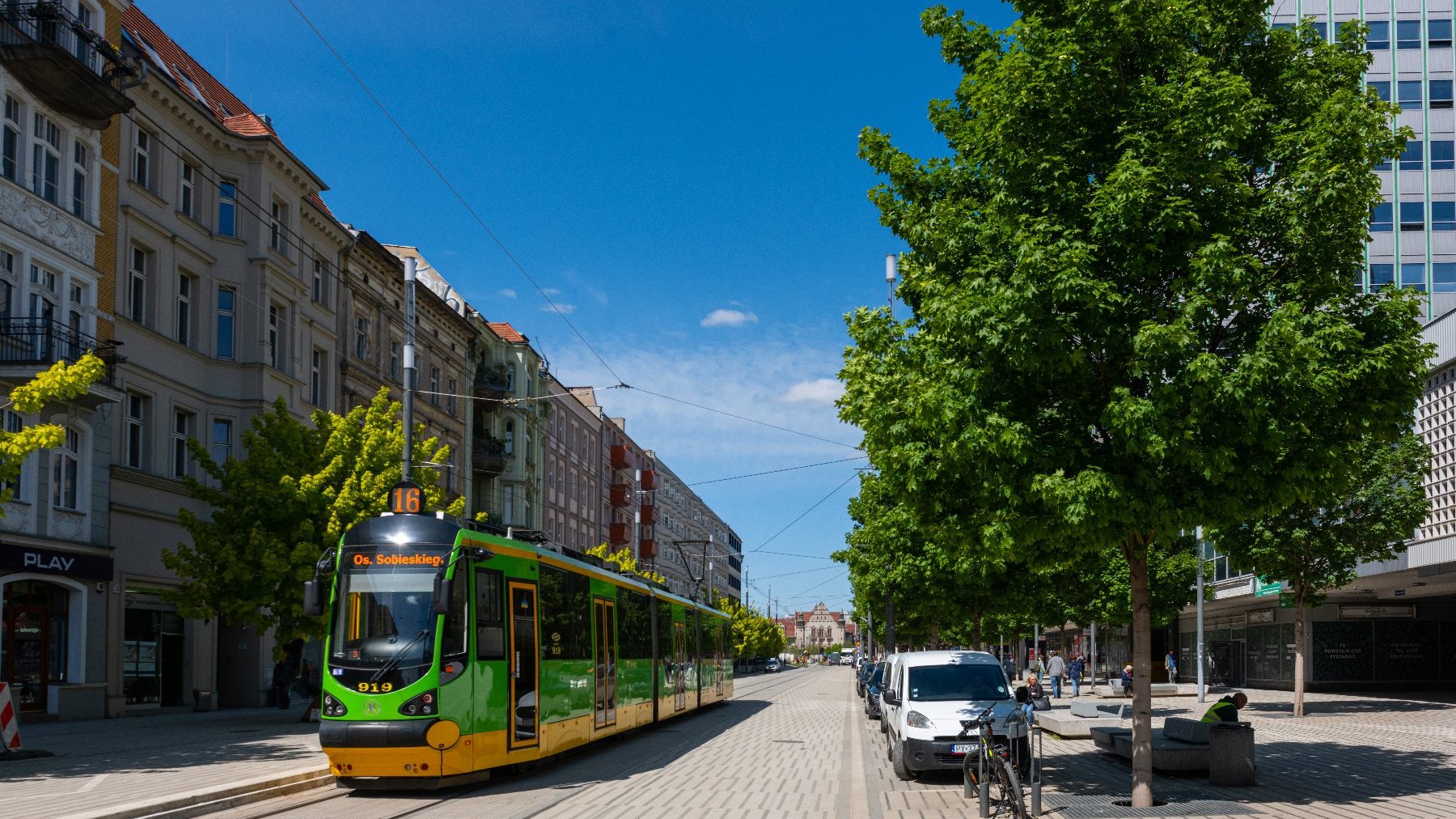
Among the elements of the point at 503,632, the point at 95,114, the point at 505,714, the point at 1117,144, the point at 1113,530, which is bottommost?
the point at 505,714

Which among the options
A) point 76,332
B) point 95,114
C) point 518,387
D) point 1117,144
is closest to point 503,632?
point 1117,144

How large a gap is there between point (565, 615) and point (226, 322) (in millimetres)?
19064

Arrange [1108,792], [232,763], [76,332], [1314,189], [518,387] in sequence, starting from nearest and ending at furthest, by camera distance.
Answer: [1314,189]
[1108,792]
[232,763]
[76,332]
[518,387]

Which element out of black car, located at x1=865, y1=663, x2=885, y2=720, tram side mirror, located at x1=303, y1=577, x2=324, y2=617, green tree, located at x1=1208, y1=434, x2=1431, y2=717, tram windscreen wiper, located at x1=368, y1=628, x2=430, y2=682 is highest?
green tree, located at x1=1208, y1=434, x2=1431, y2=717

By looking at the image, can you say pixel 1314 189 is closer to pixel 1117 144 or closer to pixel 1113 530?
pixel 1117 144

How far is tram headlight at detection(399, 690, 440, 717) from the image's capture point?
1496 centimetres

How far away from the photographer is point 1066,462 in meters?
13.3

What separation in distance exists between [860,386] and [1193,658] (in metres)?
53.9

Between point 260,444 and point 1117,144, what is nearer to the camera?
point 1117,144

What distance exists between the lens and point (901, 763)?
16.9 metres

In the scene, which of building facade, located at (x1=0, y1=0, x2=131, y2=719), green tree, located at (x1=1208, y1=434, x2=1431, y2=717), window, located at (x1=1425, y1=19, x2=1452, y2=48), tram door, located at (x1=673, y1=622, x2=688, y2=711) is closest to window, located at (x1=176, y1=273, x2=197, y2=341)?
building facade, located at (x1=0, y1=0, x2=131, y2=719)

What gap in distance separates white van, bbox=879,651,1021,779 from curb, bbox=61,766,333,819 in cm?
743

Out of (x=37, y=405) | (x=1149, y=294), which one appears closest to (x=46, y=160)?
(x=37, y=405)

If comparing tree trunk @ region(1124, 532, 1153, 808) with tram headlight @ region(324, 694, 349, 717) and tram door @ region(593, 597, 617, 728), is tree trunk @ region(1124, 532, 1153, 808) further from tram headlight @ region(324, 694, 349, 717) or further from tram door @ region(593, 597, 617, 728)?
tram door @ region(593, 597, 617, 728)
